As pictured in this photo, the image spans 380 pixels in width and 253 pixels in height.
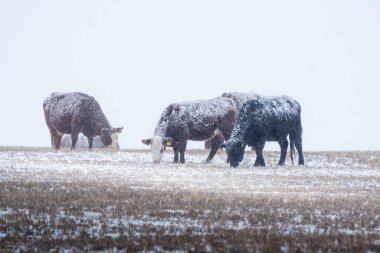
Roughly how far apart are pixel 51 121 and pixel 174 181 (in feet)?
81.3

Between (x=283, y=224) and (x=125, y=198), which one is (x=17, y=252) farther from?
(x=125, y=198)

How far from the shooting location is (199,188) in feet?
71.8

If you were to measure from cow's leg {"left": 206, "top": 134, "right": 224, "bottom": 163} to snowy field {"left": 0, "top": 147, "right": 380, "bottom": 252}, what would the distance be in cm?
Answer: 782

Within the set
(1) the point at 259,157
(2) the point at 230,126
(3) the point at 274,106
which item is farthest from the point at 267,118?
(2) the point at 230,126

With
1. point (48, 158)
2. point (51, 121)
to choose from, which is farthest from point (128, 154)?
point (51, 121)

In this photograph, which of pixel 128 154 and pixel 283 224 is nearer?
pixel 283 224

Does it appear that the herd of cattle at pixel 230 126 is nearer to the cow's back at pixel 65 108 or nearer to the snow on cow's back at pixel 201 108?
the snow on cow's back at pixel 201 108

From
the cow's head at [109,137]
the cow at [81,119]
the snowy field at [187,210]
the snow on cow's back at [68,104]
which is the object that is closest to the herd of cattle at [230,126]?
the snowy field at [187,210]

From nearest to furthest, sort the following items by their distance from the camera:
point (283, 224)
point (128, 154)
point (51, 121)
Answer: point (283, 224), point (128, 154), point (51, 121)

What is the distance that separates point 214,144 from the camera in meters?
38.9

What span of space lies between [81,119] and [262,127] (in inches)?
575

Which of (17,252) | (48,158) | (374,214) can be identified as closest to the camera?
(17,252)

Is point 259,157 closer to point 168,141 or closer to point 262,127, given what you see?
point 262,127

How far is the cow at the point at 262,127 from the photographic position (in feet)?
113
